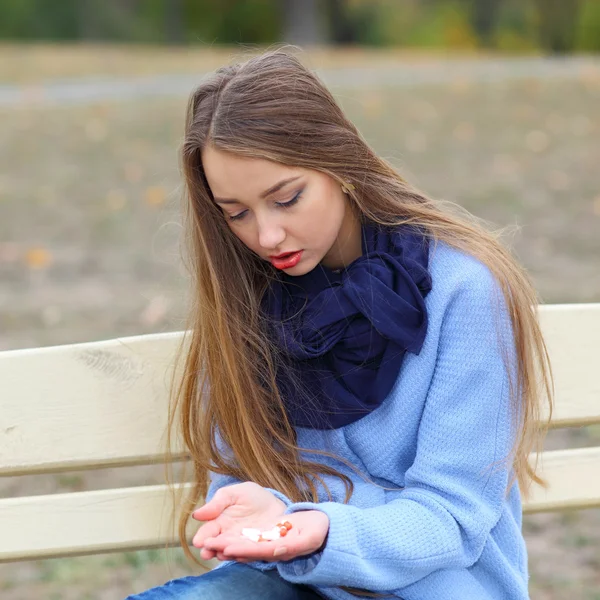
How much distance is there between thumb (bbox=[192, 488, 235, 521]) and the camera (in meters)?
1.78

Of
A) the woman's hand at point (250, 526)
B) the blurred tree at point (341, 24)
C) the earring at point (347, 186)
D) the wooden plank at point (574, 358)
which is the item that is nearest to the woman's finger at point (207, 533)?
the woman's hand at point (250, 526)

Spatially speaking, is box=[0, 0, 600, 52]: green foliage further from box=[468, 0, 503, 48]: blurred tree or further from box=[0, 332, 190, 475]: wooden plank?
box=[0, 332, 190, 475]: wooden plank

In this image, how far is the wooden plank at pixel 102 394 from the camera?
7.40 ft

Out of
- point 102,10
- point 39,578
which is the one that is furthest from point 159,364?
point 102,10

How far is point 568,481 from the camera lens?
2504mm

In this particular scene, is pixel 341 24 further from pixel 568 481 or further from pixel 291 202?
pixel 291 202

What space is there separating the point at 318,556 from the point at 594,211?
6.18 metres

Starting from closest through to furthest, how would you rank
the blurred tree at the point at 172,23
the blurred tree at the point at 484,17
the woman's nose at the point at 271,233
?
the woman's nose at the point at 271,233
the blurred tree at the point at 484,17
the blurred tree at the point at 172,23

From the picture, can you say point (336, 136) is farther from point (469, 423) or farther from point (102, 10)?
point (102, 10)

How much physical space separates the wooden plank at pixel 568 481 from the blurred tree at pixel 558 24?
88.1 ft

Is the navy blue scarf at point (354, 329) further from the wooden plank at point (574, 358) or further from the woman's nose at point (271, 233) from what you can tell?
the wooden plank at point (574, 358)

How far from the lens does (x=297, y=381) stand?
2.15 m

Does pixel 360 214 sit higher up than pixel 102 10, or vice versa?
pixel 360 214

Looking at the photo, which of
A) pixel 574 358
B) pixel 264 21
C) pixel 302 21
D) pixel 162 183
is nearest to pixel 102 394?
pixel 574 358
